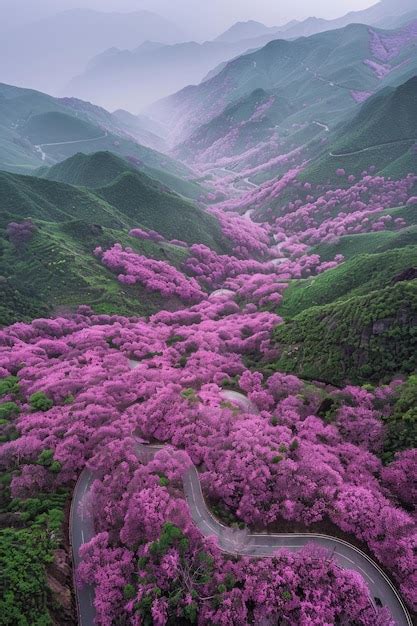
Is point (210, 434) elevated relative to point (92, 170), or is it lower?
lower

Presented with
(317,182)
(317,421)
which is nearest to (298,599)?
(317,421)

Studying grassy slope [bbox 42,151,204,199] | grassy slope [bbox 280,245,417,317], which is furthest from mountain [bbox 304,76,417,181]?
grassy slope [bbox 280,245,417,317]

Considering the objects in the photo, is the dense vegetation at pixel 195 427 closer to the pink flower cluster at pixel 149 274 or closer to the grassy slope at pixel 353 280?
the grassy slope at pixel 353 280

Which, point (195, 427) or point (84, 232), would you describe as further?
point (84, 232)

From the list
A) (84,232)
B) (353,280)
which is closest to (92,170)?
(84,232)

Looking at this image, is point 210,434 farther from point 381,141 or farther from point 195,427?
point 381,141

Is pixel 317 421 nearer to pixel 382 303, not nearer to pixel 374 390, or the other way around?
pixel 374 390

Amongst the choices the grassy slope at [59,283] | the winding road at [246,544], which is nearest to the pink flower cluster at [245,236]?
the grassy slope at [59,283]

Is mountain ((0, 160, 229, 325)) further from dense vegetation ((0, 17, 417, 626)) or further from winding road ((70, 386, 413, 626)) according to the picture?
winding road ((70, 386, 413, 626))
